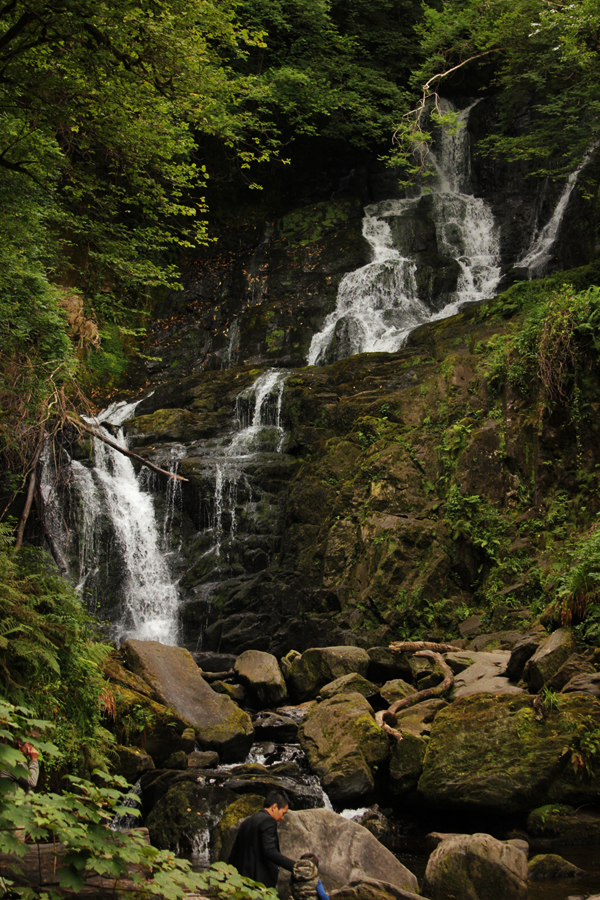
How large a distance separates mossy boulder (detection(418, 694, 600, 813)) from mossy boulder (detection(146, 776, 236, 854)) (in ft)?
6.39

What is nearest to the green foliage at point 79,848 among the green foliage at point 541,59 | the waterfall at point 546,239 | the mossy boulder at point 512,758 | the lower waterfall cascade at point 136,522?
the mossy boulder at point 512,758

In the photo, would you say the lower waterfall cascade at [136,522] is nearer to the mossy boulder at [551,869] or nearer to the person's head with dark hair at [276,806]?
the mossy boulder at [551,869]

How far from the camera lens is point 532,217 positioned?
70.4 feet

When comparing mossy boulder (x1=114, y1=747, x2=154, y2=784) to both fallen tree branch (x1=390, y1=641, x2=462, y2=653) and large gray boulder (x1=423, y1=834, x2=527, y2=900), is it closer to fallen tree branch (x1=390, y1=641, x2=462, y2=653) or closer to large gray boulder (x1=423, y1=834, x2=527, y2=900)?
large gray boulder (x1=423, y1=834, x2=527, y2=900)

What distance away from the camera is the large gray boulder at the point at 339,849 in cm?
501

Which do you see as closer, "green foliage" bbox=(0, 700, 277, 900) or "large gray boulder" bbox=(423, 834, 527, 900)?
"green foliage" bbox=(0, 700, 277, 900)

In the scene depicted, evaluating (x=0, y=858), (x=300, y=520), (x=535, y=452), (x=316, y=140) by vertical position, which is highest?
(x=316, y=140)

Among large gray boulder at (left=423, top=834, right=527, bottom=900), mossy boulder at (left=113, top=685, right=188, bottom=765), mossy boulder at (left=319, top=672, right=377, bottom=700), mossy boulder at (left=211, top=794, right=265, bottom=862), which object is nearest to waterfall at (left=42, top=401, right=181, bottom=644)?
mossy boulder at (left=319, top=672, right=377, bottom=700)

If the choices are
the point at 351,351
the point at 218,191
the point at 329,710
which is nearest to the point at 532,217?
the point at 351,351

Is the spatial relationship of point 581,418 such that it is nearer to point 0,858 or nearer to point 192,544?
point 192,544

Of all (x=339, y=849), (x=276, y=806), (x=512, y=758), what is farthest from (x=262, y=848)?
(x=512, y=758)

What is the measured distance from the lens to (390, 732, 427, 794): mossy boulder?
6.62 metres

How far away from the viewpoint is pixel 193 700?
834 cm

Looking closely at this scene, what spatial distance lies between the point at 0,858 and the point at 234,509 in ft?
39.2
